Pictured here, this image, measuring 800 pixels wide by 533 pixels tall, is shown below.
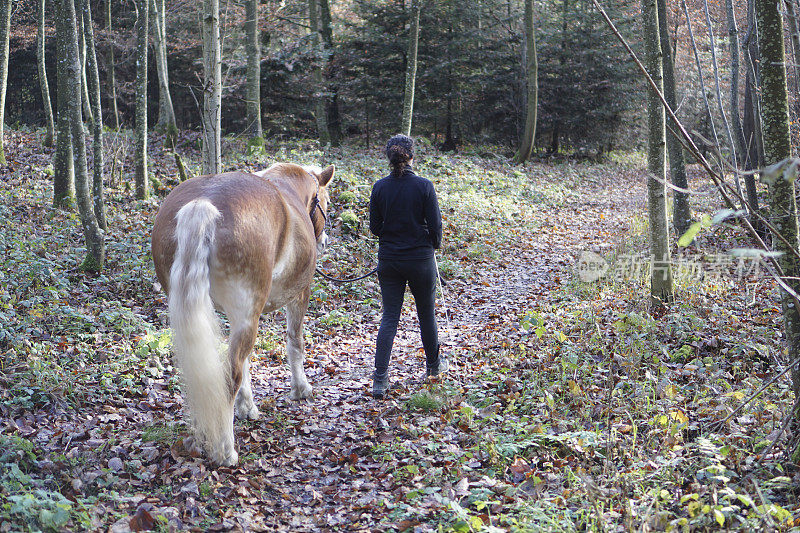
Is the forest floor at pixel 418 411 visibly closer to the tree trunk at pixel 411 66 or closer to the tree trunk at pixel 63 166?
the tree trunk at pixel 63 166

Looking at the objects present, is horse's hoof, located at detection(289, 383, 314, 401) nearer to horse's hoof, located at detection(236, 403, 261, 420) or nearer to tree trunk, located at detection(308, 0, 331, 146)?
horse's hoof, located at detection(236, 403, 261, 420)

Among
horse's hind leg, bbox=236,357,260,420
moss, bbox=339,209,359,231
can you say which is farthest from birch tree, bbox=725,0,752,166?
horse's hind leg, bbox=236,357,260,420

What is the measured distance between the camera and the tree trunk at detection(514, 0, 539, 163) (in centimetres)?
2281

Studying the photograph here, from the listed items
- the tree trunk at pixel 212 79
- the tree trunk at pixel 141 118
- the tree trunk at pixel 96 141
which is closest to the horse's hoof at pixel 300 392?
the tree trunk at pixel 212 79

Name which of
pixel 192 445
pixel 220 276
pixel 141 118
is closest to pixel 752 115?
pixel 141 118

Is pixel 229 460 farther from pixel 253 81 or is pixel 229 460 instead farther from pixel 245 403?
pixel 253 81

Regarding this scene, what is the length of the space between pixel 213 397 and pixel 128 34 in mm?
23407

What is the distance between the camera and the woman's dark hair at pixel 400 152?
18.5ft

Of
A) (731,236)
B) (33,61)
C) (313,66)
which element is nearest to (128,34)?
(33,61)

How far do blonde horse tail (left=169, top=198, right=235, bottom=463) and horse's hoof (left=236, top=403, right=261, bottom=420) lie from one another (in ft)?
3.34

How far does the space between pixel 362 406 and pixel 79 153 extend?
Answer: 540cm

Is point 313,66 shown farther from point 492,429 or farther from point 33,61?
point 492,429

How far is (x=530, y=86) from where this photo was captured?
23859mm

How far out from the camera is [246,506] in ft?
12.6
